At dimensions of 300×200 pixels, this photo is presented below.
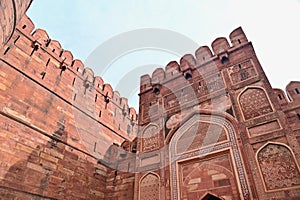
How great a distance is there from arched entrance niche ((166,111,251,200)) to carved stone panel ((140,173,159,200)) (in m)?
0.52

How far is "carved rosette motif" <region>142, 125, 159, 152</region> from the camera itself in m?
6.37

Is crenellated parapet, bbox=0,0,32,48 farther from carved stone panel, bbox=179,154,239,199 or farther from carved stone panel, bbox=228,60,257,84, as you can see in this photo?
carved stone panel, bbox=228,60,257,84

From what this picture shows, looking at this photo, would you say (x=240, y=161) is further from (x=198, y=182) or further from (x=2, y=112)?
(x=2, y=112)

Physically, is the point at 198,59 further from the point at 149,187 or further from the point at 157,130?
the point at 149,187

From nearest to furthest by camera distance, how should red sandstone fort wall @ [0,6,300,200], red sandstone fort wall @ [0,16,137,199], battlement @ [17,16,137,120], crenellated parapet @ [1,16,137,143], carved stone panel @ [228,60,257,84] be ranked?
red sandstone fort wall @ [0,6,300,200] < red sandstone fort wall @ [0,16,137,199] < carved stone panel @ [228,60,257,84] < crenellated parapet @ [1,16,137,143] < battlement @ [17,16,137,120]

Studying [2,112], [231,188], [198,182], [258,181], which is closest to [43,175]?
[2,112]

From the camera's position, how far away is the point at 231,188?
428 centimetres

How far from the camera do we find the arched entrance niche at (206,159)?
4367 millimetres

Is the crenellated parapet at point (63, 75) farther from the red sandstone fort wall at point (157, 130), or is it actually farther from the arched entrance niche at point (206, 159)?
the arched entrance niche at point (206, 159)

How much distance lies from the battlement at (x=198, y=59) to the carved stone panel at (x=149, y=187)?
3489 mm

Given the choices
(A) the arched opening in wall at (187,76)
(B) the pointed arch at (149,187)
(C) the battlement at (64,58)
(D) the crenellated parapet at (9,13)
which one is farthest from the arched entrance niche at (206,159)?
(C) the battlement at (64,58)

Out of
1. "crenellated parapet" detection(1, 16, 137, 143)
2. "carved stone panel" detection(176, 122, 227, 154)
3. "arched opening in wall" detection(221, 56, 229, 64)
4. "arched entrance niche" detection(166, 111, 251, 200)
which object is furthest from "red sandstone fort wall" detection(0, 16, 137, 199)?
"arched opening in wall" detection(221, 56, 229, 64)

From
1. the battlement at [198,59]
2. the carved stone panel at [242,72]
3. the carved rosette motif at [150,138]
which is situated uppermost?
the battlement at [198,59]

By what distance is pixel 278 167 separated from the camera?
395 centimetres
